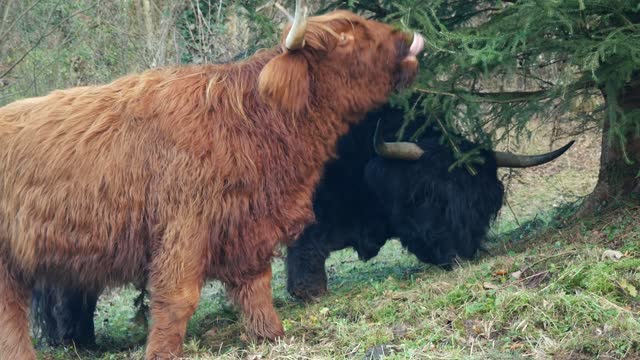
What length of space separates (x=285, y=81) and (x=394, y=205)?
340cm

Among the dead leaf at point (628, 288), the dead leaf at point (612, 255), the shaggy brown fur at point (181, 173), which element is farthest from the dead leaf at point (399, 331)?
the dead leaf at point (612, 255)

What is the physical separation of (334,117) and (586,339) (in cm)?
212

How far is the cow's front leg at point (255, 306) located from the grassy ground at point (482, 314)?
0.11 metres

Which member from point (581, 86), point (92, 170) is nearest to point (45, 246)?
point (92, 170)

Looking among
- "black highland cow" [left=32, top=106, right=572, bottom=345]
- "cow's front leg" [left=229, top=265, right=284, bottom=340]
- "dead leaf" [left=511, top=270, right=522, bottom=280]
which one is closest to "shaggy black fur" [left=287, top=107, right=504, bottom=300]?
"black highland cow" [left=32, top=106, right=572, bottom=345]

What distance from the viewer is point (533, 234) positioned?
365 inches

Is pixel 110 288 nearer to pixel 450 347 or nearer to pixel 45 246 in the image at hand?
pixel 45 246

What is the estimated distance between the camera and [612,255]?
693 centimetres

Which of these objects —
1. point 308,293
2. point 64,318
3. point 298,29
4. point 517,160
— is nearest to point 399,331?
point 298,29

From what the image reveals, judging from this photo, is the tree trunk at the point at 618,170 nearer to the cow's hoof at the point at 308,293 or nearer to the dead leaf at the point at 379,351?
the cow's hoof at the point at 308,293

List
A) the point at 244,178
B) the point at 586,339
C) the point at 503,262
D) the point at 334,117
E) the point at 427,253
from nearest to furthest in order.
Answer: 1. the point at 586,339
2. the point at 244,178
3. the point at 334,117
4. the point at 503,262
5. the point at 427,253

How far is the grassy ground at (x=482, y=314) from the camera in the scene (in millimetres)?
5730

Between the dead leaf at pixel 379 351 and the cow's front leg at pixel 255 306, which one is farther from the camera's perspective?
the cow's front leg at pixel 255 306

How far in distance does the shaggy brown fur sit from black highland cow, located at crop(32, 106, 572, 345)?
2477mm
